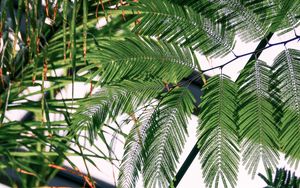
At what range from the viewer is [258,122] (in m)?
1.01

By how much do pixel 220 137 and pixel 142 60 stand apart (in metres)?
0.16

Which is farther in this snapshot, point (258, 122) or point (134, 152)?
point (134, 152)

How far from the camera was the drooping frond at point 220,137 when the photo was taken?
1.02m

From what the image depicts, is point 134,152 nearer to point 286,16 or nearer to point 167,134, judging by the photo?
point 167,134

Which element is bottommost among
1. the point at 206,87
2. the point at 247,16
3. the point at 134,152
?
the point at 134,152

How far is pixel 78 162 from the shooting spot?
1.95m

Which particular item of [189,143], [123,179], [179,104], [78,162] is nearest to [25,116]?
[78,162]

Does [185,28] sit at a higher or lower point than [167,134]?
higher

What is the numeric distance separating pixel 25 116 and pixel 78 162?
0.63 ft

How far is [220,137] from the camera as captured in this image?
3.37ft

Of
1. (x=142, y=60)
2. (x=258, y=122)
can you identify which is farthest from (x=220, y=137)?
(x=142, y=60)

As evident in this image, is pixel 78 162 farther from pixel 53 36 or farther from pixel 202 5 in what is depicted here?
pixel 202 5

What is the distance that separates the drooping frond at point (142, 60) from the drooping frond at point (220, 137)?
6 centimetres

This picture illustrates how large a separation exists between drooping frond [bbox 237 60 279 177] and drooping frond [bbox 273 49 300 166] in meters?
0.02
